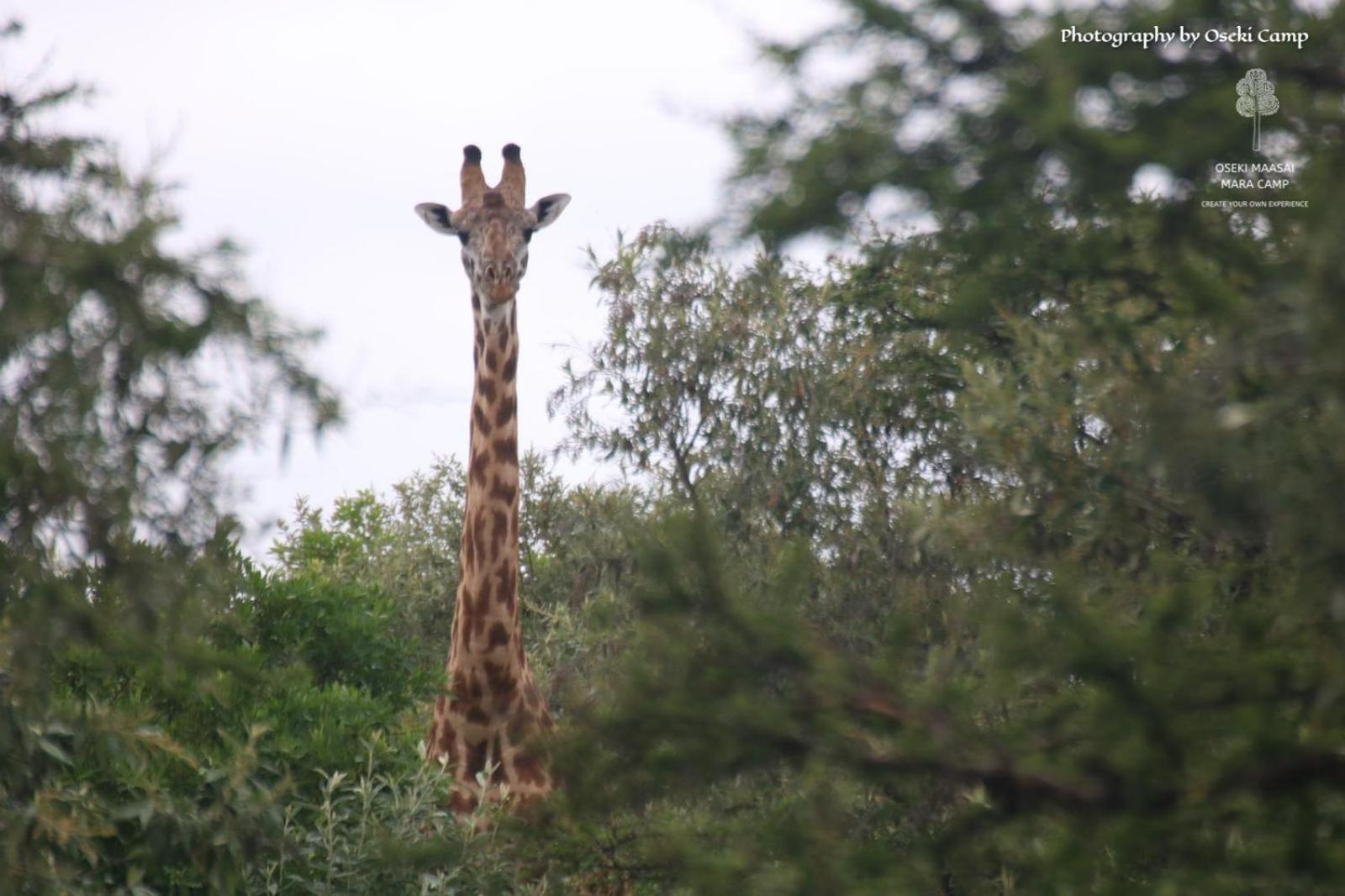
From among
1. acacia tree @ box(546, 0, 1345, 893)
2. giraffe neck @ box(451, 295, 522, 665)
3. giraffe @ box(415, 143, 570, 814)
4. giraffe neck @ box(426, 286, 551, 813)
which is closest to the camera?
acacia tree @ box(546, 0, 1345, 893)

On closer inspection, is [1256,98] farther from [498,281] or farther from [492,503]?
[492,503]

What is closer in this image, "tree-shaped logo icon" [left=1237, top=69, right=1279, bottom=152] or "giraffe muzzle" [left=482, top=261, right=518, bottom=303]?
"tree-shaped logo icon" [left=1237, top=69, right=1279, bottom=152]

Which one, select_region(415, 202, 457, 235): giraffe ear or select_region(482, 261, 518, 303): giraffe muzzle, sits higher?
select_region(415, 202, 457, 235): giraffe ear

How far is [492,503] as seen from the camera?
1192 cm

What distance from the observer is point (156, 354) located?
4945 millimetres

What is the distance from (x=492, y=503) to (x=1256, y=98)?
8.14 meters

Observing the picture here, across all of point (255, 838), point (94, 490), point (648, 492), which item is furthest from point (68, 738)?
point (648, 492)

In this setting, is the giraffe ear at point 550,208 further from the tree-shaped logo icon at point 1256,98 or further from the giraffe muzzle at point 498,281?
the tree-shaped logo icon at point 1256,98

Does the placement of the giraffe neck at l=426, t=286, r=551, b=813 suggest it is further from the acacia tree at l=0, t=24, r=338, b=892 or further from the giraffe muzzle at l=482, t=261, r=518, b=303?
the acacia tree at l=0, t=24, r=338, b=892

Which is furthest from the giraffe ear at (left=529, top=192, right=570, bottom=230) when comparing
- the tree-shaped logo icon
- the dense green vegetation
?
the tree-shaped logo icon

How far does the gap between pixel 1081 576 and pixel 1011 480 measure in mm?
3217

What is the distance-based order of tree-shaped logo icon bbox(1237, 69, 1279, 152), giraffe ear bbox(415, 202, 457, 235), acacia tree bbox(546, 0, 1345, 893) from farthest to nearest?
giraffe ear bbox(415, 202, 457, 235)
tree-shaped logo icon bbox(1237, 69, 1279, 152)
acacia tree bbox(546, 0, 1345, 893)

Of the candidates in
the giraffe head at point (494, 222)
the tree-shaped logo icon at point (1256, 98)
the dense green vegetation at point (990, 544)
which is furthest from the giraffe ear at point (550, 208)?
the tree-shaped logo icon at point (1256, 98)

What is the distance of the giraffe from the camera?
1124 centimetres
